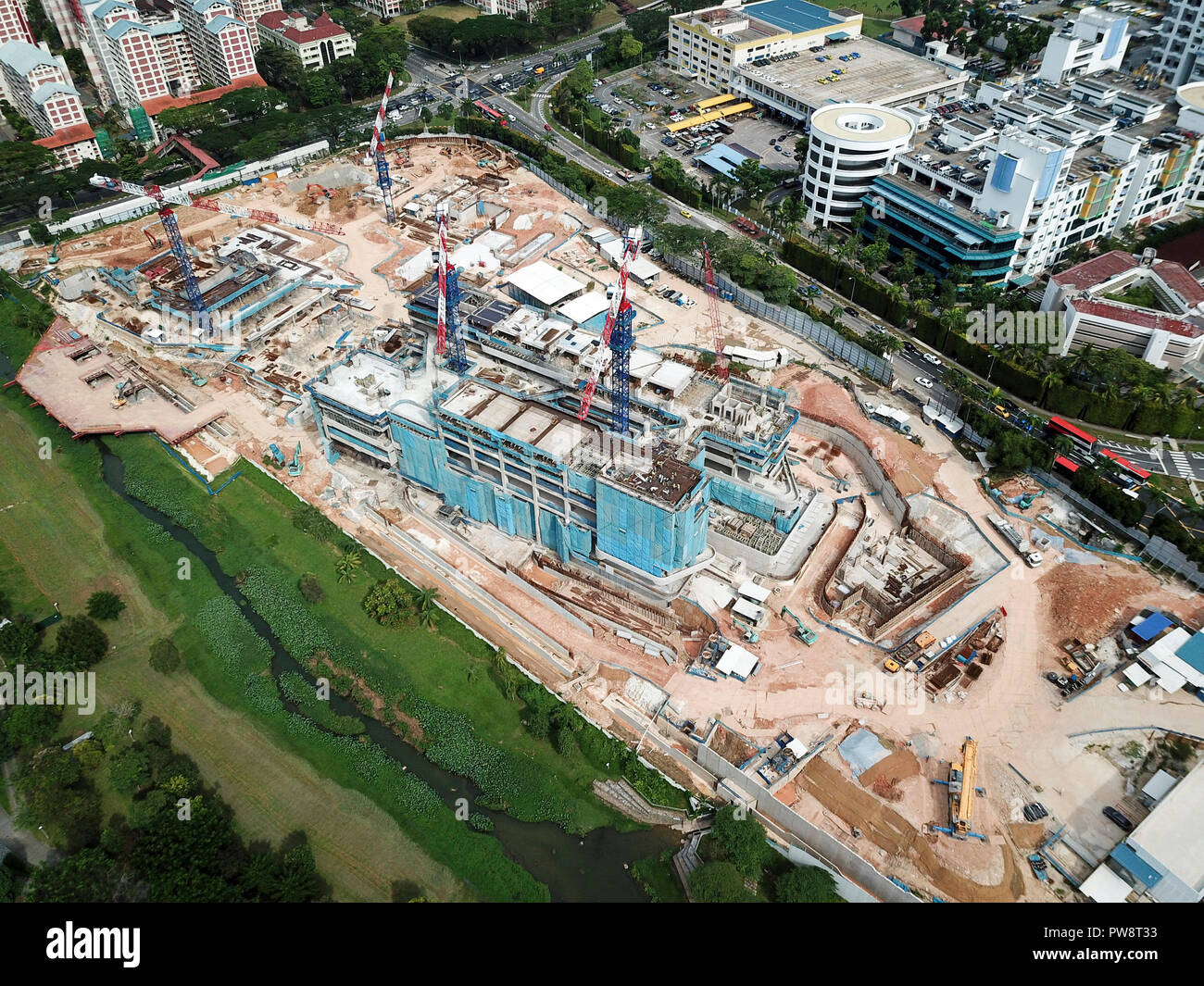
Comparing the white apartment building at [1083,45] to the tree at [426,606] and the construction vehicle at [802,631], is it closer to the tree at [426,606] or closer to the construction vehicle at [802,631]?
the construction vehicle at [802,631]

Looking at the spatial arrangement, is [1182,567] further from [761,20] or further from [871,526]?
[761,20]

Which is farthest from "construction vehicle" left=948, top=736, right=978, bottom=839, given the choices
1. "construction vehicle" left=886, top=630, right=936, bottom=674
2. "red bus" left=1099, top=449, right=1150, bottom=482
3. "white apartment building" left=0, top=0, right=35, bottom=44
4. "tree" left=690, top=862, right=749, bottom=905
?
"white apartment building" left=0, top=0, right=35, bottom=44

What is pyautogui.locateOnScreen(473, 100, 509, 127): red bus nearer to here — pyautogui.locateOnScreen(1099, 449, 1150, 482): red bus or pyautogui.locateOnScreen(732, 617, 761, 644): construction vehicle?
pyautogui.locateOnScreen(1099, 449, 1150, 482): red bus

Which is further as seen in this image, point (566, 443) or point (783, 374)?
point (783, 374)

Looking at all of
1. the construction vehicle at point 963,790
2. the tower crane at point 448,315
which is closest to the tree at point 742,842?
the construction vehicle at point 963,790

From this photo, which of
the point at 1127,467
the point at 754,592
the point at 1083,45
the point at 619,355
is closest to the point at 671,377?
the point at 619,355

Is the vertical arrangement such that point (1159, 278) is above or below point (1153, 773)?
above
